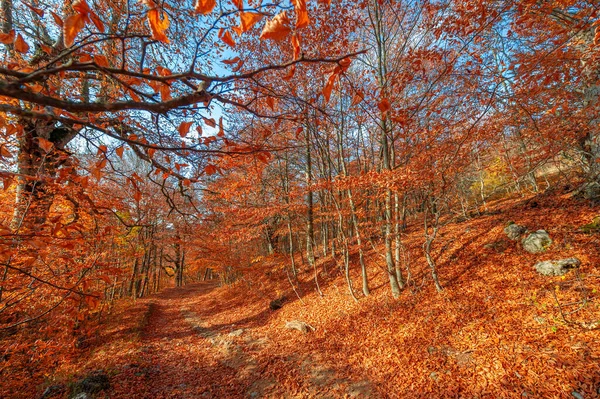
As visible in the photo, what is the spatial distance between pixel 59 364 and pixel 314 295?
281 inches

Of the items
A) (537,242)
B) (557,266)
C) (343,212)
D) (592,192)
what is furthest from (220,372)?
(592,192)

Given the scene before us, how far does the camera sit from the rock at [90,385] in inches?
170

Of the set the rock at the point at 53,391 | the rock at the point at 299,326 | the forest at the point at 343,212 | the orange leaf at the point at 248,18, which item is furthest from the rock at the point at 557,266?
the rock at the point at 53,391

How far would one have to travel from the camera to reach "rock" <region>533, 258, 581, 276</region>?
4848 mm

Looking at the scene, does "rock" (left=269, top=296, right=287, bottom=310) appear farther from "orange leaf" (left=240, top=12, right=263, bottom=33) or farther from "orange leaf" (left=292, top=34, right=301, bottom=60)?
"orange leaf" (left=240, top=12, right=263, bottom=33)

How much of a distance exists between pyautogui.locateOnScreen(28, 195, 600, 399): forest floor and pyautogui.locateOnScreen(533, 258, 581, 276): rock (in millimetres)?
127

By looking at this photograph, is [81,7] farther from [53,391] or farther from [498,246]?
[498,246]

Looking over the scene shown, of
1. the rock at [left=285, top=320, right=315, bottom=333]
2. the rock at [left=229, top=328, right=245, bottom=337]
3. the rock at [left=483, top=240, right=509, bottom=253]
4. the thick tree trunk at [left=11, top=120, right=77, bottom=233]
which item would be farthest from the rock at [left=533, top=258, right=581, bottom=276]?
the thick tree trunk at [left=11, top=120, right=77, bottom=233]

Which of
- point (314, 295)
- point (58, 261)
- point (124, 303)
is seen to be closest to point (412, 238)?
point (314, 295)

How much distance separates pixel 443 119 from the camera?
6.30 metres

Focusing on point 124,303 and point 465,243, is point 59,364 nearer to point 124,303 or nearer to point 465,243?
point 124,303

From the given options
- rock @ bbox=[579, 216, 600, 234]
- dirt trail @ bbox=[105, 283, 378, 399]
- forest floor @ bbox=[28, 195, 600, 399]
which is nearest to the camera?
forest floor @ bbox=[28, 195, 600, 399]

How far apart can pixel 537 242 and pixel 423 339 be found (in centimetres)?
→ 410

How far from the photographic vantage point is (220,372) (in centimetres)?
553
